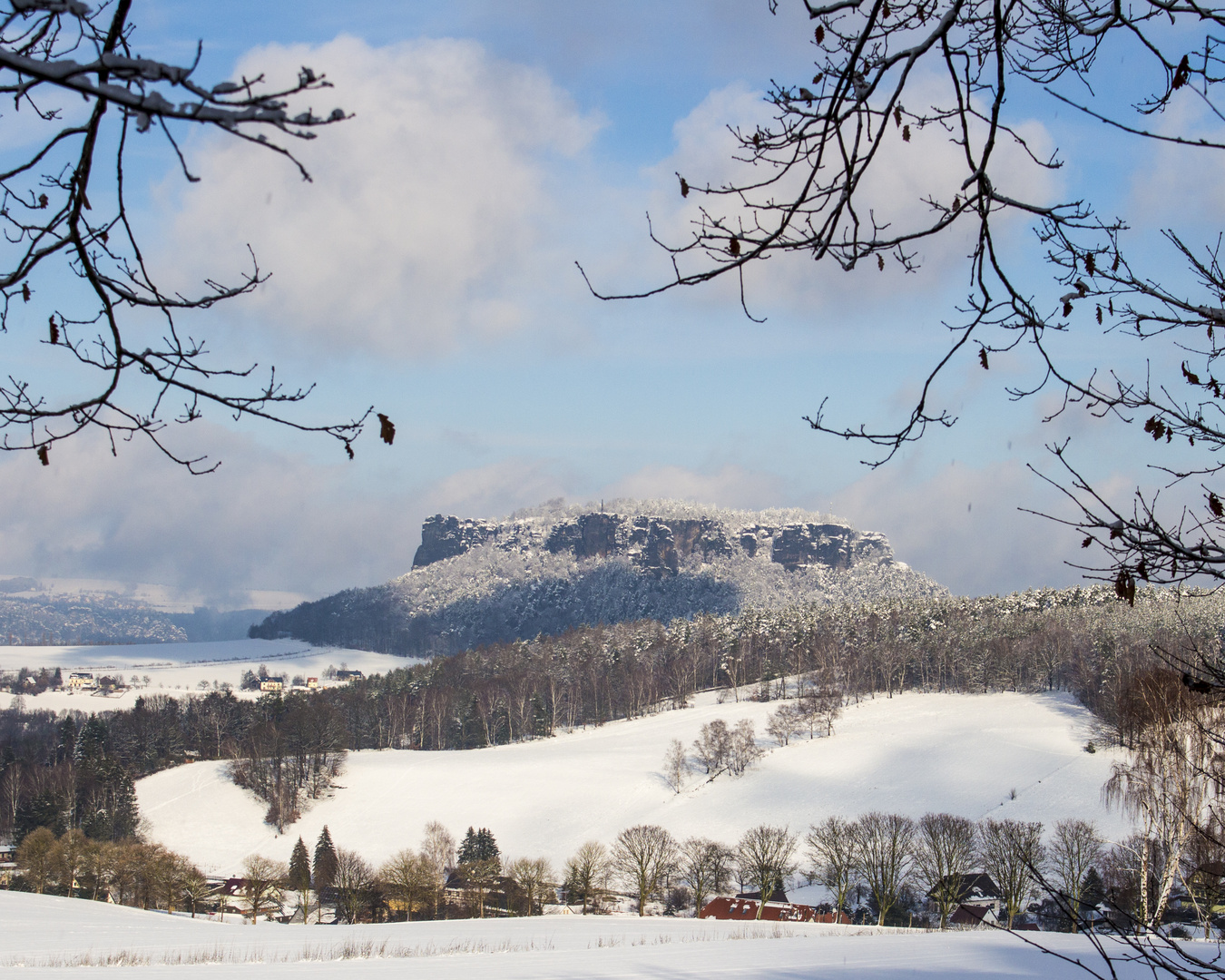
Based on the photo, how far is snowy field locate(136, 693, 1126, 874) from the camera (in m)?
47.4

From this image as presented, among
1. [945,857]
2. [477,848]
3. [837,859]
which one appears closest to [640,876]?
[837,859]

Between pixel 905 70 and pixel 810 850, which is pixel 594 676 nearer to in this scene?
pixel 810 850

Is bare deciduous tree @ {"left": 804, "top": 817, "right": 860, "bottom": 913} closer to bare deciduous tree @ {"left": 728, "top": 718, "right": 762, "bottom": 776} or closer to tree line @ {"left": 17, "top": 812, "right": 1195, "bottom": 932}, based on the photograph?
tree line @ {"left": 17, "top": 812, "right": 1195, "bottom": 932}

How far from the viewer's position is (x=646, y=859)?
127 ft

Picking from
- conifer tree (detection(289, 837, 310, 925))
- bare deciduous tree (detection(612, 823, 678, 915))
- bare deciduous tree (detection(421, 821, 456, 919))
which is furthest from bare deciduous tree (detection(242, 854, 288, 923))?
bare deciduous tree (detection(612, 823, 678, 915))

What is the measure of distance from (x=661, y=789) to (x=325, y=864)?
2097 cm

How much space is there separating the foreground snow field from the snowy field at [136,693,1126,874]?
24160 millimetres

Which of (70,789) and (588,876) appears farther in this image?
(70,789)

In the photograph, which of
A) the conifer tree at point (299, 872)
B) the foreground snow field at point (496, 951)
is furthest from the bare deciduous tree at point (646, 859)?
the conifer tree at point (299, 872)

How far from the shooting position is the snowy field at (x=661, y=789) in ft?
156

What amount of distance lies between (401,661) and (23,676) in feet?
218

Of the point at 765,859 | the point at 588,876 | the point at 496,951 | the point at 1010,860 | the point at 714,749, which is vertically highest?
the point at 714,749

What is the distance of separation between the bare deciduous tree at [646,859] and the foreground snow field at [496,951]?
13191 mm

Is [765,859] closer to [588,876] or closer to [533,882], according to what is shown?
[588,876]
